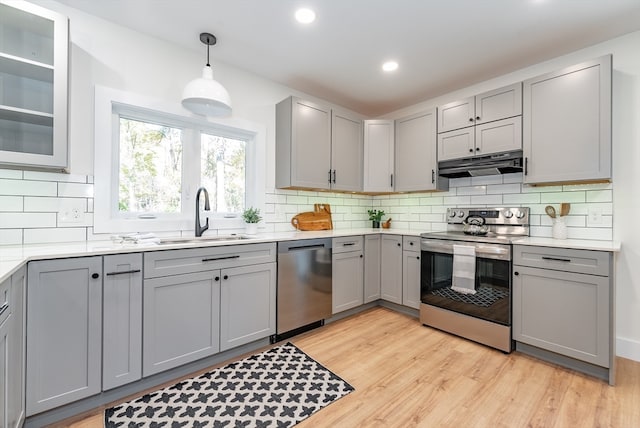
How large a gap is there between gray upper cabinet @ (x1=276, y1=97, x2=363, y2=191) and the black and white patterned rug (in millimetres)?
1707

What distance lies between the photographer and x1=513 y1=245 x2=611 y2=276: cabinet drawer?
1.93 meters

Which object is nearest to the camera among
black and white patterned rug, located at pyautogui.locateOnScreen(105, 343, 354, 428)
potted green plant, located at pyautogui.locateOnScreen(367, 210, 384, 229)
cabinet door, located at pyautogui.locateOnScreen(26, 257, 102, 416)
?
cabinet door, located at pyautogui.locateOnScreen(26, 257, 102, 416)

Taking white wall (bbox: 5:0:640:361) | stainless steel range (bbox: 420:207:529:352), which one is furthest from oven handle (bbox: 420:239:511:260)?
white wall (bbox: 5:0:640:361)

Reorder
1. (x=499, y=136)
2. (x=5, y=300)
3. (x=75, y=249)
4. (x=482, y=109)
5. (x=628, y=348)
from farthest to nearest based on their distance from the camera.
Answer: (x=482, y=109) < (x=499, y=136) < (x=628, y=348) < (x=75, y=249) < (x=5, y=300)

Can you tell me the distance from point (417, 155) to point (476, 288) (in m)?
1.60

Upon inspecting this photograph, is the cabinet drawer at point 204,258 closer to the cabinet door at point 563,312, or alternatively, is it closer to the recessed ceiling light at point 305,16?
the recessed ceiling light at point 305,16

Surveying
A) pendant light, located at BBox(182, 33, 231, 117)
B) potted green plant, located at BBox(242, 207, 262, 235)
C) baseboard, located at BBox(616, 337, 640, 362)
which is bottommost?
baseboard, located at BBox(616, 337, 640, 362)

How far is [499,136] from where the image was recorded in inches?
105

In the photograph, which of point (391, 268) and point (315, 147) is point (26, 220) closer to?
point (315, 147)

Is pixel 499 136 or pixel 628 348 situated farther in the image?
pixel 499 136

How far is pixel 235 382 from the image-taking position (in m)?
1.92

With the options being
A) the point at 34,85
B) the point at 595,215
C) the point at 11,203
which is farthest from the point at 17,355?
the point at 595,215

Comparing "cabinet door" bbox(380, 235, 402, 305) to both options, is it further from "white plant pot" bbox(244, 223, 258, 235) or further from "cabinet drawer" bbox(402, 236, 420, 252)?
"white plant pot" bbox(244, 223, 258, 235)

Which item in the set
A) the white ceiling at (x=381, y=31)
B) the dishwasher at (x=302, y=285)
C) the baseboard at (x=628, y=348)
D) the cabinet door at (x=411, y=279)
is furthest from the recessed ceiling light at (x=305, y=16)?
the baseboard at (x=628, y=348)
